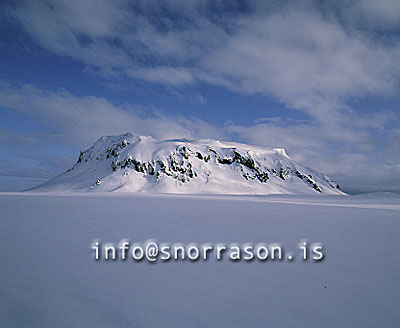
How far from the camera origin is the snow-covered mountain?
80.9m

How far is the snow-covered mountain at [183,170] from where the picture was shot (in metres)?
80.9

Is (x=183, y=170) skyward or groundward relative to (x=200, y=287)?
skyward

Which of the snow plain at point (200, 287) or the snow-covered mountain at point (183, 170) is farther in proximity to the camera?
the snow-covered mountain at point (183, 170)

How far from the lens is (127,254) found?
217 inches

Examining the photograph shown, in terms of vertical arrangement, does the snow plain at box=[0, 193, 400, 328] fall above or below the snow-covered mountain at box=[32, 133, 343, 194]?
below

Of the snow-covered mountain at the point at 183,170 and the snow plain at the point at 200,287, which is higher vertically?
the snow-covered mountain at the point at 183,170

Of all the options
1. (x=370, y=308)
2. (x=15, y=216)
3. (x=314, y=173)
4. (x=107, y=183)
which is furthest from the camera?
(x=314, y=173)

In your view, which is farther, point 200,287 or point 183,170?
point 183,170

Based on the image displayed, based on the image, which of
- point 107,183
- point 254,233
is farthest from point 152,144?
point 254,233

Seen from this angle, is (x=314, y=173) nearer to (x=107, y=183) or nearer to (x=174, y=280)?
(x=107, y=183)

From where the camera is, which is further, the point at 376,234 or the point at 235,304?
the point at 376,234

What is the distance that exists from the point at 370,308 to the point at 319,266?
1.49 m

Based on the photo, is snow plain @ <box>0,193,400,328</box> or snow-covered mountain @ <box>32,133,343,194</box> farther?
snow-covered mountain @ <box>32,133,343,194</box>

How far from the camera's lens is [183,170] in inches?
3708
